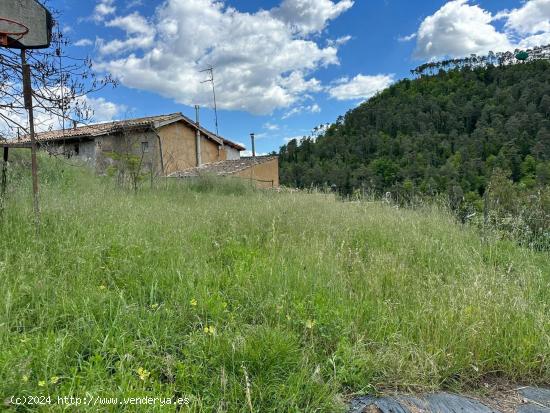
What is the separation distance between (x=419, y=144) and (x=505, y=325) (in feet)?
195

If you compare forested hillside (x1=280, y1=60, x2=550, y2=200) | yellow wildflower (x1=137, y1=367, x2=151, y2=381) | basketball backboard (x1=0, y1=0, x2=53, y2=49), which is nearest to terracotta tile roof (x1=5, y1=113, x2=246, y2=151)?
basketball backboard (x1=0, y1=0, x2=53, y2=49)

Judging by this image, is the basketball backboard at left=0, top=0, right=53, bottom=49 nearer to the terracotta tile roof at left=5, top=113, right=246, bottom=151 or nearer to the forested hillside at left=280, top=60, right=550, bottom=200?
the terracotta tile roof at left=5, top=113, right=246, bottom=151

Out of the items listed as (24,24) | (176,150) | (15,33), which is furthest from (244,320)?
(176,150)

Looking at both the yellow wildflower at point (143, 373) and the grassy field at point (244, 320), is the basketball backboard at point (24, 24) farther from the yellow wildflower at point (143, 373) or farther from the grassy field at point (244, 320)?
the yellow wildflower at point (143, 373)

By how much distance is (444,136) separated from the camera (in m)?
58.1

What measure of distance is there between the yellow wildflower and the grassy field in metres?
0.01

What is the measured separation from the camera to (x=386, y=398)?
5.53 feet

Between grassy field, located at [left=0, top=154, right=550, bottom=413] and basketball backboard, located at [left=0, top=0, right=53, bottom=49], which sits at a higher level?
basketball backboard, located at [left=0, top=0, right=53, bottom=49]

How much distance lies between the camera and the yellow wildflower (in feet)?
4.85

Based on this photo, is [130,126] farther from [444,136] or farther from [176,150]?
[444,136]

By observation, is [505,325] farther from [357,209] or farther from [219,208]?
[219,208]

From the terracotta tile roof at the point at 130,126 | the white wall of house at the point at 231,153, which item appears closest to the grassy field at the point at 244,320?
Answer: the terracotta tile roof at the point at 130,126

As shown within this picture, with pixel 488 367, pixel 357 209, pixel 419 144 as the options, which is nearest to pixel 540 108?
pixel 419 144

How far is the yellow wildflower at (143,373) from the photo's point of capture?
1.48 meters
